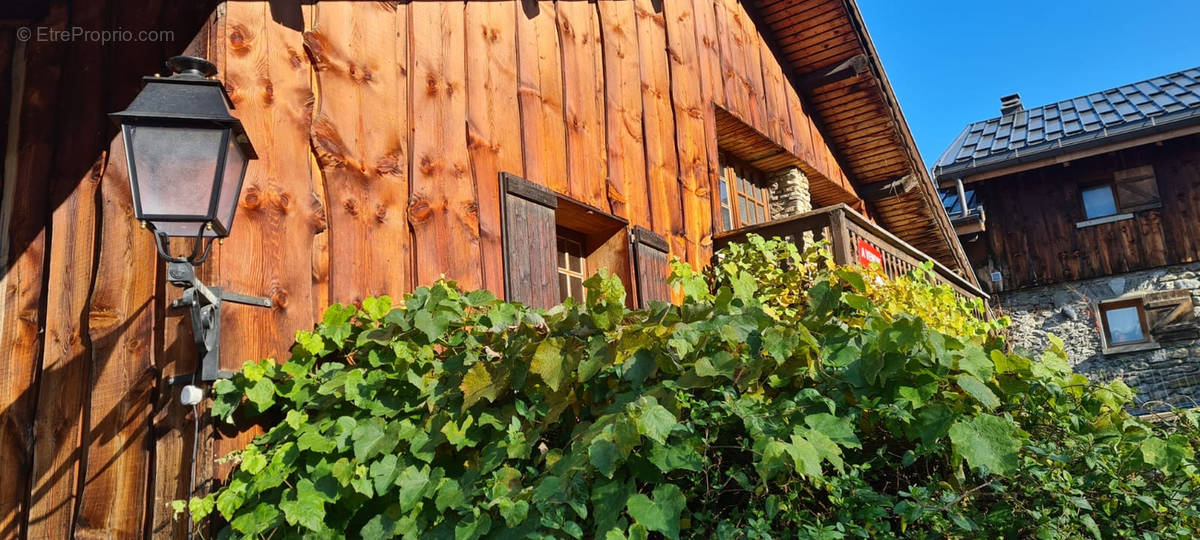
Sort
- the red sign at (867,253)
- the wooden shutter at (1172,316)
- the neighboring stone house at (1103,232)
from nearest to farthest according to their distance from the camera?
the red sign at (867,253) → the wooden shutter at (1172,316) → the neighboring stone house at (1103,232)

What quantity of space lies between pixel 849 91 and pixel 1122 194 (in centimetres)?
775

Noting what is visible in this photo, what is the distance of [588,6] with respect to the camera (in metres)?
5.36

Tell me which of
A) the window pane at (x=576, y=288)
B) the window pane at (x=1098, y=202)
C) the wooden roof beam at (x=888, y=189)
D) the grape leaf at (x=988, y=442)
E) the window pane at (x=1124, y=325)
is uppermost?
the window pane at (x=1098, y=202)

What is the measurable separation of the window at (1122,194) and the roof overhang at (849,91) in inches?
221

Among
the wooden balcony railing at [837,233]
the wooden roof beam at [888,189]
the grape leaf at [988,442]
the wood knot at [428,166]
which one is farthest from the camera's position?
the wooden roof beam at [888,189]

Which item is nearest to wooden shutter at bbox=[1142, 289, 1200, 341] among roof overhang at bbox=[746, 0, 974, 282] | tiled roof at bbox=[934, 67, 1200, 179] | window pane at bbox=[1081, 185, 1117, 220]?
window pane at bbox=[1081, 185, 1117, 220]

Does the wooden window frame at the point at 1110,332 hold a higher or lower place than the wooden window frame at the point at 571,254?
lower

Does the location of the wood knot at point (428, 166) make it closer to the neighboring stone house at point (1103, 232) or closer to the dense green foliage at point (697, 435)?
the dense green foliage at point (697, 435)

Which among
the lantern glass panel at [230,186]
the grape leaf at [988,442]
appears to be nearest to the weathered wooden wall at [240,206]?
the lantern glass panel at [230,186]

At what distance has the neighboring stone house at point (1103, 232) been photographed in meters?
12.9

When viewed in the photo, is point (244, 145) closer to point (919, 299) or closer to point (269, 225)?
point (269, 225)

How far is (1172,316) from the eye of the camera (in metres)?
12.8

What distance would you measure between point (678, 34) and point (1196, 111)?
10.2 m

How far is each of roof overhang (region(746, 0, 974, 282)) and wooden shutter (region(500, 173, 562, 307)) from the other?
4.57 meters
